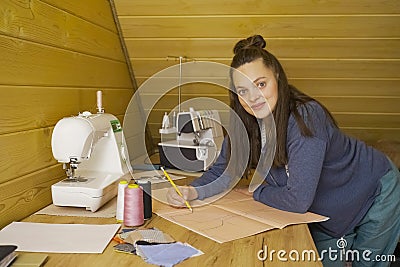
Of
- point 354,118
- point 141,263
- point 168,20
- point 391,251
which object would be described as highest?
point 168,20

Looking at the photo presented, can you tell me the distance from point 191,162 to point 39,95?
779 mm

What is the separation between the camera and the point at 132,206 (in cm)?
124

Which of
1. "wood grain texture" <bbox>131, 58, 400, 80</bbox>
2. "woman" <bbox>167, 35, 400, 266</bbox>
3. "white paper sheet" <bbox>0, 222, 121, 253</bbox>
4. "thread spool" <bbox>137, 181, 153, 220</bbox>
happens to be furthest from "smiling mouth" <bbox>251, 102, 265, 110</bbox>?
"wood grain texture" <bbox>131, 58, 400, 80</bbox>

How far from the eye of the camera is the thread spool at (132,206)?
→ 1239mm

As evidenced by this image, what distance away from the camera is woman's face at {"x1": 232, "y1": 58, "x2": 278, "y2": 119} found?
1.46 m

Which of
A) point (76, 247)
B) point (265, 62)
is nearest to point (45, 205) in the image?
point (76, 247)

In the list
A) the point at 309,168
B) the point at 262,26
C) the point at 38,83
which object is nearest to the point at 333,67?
the point at 262,26

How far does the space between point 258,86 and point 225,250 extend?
0.61 metres

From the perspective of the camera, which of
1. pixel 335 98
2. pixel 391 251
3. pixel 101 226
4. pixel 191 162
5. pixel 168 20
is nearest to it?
pixel 101 226

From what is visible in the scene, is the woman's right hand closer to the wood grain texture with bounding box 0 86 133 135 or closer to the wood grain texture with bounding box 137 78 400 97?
the wood grain texture with bounding box 0 86 133 135

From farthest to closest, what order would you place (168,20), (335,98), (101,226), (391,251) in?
(335,98) → (168,20) → (391,251) → (101,226)

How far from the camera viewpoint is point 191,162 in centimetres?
200

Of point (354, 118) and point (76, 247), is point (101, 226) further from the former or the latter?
point (354, 118)

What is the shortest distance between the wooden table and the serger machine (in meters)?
0.11
